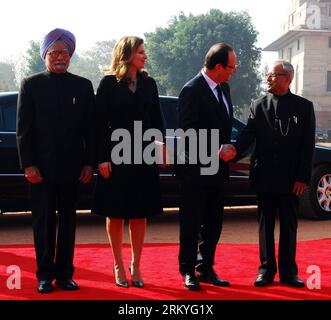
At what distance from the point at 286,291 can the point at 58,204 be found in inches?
68.6

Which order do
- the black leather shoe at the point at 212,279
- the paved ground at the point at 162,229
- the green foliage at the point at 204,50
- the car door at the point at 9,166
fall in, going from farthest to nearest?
the green foliage at the point at 204,50
the car door at the point at 9,166
the paved ground at the point at 162,229
the black leather shoe at the point at 212,279

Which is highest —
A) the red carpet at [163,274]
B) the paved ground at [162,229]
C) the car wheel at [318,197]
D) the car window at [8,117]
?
the car window at [8,117]

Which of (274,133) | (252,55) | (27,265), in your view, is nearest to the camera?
(274,133)

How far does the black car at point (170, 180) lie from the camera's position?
7480mm

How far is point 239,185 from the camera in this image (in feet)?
27.3

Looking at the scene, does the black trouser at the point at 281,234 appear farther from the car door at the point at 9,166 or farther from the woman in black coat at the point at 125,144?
the car door at the point at 9,166

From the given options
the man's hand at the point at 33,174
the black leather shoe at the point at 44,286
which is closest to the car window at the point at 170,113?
the man's hand at the point at 33,174

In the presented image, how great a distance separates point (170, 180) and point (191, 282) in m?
3.43

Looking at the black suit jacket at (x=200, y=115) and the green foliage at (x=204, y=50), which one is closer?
the black suit jacket at (x=200, y=115)

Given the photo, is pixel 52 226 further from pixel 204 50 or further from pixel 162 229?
pixel 204 50

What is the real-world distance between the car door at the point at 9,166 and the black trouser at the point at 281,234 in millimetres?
3459

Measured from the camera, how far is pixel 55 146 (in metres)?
→ 4.63
